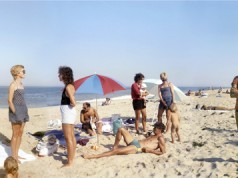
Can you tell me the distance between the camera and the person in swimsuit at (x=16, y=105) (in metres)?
5.46

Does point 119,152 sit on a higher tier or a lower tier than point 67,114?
lower

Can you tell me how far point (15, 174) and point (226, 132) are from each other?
608cm

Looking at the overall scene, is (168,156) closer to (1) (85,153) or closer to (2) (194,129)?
(1) (85,153)

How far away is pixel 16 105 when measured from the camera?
5555mm

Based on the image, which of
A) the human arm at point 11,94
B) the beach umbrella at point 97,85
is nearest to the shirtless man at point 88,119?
the beach umbrella at point 97,85

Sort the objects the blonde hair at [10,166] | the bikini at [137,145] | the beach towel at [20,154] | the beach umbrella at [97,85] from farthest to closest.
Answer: the beach umbrella at [97,85], the bikini at [137,145], the beach towel at [20,154], the blonde hair at [10,166]

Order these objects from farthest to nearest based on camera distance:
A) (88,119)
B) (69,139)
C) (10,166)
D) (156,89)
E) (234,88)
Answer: (156,89) < (88,119) < (69,139) < (234,88) < (10,166)

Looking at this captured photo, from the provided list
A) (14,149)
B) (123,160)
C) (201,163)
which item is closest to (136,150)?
(123,160)

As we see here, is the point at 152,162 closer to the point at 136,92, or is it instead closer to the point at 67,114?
the point at 67,114

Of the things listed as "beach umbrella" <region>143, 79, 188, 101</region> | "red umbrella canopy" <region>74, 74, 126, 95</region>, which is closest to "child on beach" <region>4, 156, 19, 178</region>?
"red umbrella canopy" <region>74, 74, 126, 95</region>

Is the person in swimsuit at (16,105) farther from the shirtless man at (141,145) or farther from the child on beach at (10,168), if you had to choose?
the shirtless man at (141,145)

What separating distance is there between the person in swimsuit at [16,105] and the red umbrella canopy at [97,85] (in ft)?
4.75

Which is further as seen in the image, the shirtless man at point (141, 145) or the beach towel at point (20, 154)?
the shirtless man at point (141, 145)

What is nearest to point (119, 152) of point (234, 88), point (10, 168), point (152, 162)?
point (152, 162)
